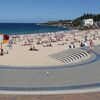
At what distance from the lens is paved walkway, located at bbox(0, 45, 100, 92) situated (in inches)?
395

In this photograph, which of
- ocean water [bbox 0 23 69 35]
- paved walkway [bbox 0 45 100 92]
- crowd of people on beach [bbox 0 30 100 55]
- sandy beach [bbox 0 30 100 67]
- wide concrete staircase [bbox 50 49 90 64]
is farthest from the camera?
ocean water [bbox 0 23 69 35]

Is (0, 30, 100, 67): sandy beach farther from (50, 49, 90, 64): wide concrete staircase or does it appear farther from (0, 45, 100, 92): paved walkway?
(0, 45, 100, 92): paved walkway

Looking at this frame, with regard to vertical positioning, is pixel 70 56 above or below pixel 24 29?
above

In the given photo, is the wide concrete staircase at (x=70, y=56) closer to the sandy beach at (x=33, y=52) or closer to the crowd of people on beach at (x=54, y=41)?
the sandy beach at (x=33, y=52)

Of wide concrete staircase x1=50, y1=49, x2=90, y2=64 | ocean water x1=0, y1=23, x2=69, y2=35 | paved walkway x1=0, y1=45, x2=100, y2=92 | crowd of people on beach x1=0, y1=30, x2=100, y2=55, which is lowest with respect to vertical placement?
ocean water x1=0, y1=23, x2=69, y2=35

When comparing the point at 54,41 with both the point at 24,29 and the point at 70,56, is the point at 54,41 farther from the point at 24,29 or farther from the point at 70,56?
the point at 24,29

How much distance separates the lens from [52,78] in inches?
446

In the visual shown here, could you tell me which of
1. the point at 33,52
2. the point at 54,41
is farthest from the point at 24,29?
the point at 33,52

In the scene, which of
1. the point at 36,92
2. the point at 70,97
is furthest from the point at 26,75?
the point at 70,97

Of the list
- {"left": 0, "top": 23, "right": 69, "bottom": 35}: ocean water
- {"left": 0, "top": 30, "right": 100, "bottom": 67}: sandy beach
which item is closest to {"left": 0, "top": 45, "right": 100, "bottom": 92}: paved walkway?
{"left": 0, "top": 30, "right": 100, "bottom": 67}: sandy beach

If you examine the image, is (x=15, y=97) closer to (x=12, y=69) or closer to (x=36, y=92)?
(x=36, y=92)

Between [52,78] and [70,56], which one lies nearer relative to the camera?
[52,78]

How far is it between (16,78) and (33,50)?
14.3 meters

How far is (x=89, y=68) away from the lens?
1328 cm
